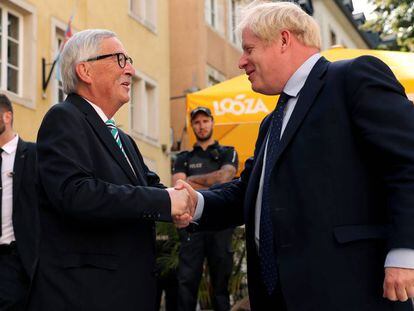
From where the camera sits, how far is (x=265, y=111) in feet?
24.6

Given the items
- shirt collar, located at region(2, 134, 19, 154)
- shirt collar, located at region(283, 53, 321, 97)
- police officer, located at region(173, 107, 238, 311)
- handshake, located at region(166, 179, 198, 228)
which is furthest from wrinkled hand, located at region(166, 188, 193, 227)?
police officer, located at region(173, 107, 238, 311)

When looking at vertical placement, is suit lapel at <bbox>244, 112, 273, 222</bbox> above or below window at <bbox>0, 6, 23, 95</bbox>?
below

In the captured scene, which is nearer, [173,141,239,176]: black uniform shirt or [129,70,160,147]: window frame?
[173,141,239,176]: black uniform shirt

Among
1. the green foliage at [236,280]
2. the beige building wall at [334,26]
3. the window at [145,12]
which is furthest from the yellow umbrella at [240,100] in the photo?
the beige building wall at [334,26]

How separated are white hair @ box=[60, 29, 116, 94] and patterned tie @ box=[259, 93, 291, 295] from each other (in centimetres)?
98

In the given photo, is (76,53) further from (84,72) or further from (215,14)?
(215,14)

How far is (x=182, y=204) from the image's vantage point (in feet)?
10.1

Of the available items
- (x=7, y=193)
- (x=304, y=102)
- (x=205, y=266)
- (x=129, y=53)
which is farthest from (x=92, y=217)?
(x=129, y=53)

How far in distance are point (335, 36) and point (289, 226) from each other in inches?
1342

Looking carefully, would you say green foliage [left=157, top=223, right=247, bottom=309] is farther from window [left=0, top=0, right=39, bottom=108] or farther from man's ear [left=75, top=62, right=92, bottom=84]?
window [left=0, top=0, right=39, bottom=108]

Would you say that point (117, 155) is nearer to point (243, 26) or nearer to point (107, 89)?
point (107, 89)

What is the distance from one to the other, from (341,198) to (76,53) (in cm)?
148

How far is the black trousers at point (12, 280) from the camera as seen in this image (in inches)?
185

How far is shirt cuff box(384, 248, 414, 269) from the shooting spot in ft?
8.29
